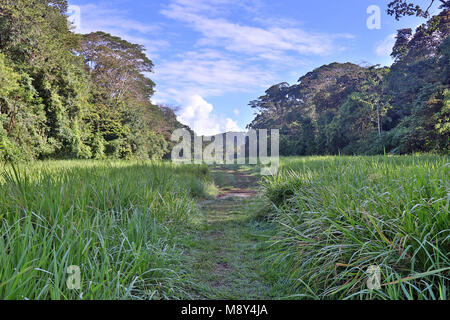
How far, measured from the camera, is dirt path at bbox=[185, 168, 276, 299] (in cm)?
242

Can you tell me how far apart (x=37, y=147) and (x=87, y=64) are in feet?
37.8

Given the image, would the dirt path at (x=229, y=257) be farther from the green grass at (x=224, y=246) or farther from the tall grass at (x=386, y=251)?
the tall grass at (x=386, y=251)

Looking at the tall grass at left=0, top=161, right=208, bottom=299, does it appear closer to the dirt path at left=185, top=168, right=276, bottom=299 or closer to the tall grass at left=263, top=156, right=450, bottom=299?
the dirt path at left=185, top=168, right=276, bottom=299

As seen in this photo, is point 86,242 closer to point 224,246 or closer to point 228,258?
point 228,258

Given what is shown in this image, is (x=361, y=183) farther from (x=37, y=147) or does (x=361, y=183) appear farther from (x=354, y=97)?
(x=354, y=97)

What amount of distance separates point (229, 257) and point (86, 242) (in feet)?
5.86

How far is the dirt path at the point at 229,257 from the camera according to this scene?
242 cm

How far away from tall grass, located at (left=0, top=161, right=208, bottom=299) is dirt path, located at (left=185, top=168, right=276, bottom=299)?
10.8 inches

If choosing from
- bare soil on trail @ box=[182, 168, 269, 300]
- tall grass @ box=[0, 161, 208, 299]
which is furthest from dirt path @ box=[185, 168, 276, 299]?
tall grass @ box=[0, 161, 208, 299]

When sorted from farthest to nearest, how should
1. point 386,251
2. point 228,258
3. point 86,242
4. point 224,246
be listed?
point 224,246 < point 228,258 < point 86,242 < point 386,251

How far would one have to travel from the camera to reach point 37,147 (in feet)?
39.3

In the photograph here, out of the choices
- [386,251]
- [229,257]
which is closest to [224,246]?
[229,257]

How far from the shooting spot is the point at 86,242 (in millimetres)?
2076
